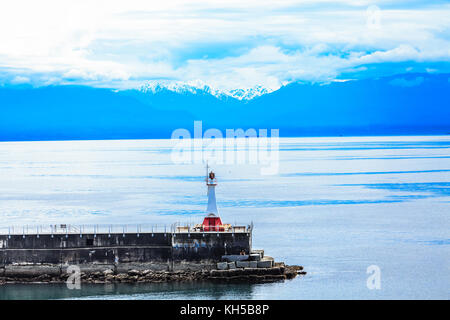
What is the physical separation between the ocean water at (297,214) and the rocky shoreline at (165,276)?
15.2 inches

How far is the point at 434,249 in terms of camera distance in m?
44.3

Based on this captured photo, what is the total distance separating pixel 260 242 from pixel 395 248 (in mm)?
7223

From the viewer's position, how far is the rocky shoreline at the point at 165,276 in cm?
3397

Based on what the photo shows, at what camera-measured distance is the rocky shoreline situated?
33969 mm

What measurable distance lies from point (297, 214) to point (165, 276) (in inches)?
1070

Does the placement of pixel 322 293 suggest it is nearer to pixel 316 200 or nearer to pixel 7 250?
pixel 7 250

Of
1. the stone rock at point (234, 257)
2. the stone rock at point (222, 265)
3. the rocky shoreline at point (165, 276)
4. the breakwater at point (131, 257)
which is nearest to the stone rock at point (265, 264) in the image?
the breakwater at point (131, 257)

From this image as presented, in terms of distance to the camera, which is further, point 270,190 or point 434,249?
point 270,190

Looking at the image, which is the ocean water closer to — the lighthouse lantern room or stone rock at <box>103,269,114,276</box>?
stone rock at <box>103,269,114,276</box>

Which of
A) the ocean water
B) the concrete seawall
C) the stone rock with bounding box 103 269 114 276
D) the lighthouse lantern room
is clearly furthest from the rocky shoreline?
the lighthouse lantern room

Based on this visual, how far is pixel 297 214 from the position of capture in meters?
60.2

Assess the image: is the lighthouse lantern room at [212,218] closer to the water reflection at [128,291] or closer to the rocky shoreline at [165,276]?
the rocky shoreline at [165,276]
